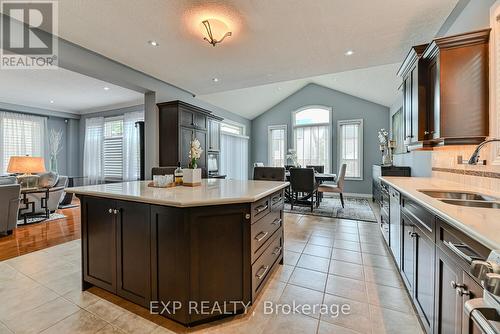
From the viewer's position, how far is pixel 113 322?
1.58 meters

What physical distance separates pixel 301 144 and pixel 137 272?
6.98m

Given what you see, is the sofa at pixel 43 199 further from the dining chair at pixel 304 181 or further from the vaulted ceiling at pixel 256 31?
the dining chair at pixel 304 181

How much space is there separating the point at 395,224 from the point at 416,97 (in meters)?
1.36

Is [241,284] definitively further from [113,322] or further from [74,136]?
[74,136]

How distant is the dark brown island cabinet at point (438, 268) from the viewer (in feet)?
2.96

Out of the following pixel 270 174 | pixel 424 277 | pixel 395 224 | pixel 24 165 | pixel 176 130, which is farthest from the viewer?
pixel 24 165

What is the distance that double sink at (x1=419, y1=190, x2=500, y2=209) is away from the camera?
142cm

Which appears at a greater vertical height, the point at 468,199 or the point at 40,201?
the point at 468,199

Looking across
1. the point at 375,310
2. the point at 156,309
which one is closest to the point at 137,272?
the point at 156,309

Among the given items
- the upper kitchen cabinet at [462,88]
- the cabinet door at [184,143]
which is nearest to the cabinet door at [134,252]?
the cabinet door at [184,143]

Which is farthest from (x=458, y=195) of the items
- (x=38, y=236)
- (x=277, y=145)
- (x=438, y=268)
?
(x=277, y=145)

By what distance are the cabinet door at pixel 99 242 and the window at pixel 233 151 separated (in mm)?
4983

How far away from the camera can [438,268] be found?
1183mm

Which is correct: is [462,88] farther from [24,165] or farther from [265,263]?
[24,165]
